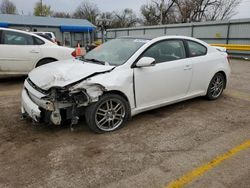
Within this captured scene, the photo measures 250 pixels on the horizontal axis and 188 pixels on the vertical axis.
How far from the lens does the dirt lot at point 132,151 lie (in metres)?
2.58

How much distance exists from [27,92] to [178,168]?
259cm

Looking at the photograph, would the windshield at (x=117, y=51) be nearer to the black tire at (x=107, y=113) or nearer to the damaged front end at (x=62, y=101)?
the black tire at (x=107, y=113)

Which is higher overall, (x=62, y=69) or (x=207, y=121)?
(x=62, y=69)

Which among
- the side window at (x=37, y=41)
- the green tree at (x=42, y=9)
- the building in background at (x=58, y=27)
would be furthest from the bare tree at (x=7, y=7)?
the side window at (x=37, y=41)

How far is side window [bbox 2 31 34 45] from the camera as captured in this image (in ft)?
21.8

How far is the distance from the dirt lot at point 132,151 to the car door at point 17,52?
96.2 inches

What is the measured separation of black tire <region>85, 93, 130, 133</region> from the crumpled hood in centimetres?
44

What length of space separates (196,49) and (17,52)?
4.95m

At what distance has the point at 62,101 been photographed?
3.34m

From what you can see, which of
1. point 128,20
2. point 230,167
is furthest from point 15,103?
point 128,20

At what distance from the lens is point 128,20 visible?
60.1m

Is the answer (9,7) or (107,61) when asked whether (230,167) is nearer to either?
(107,61)

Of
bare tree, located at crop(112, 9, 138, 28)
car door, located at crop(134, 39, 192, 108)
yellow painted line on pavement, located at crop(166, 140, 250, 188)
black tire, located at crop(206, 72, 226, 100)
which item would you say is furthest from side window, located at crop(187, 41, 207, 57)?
bare tree, located at crop(112, 9, 138, 28)

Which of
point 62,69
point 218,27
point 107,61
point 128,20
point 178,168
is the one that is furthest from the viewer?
point 128,20
